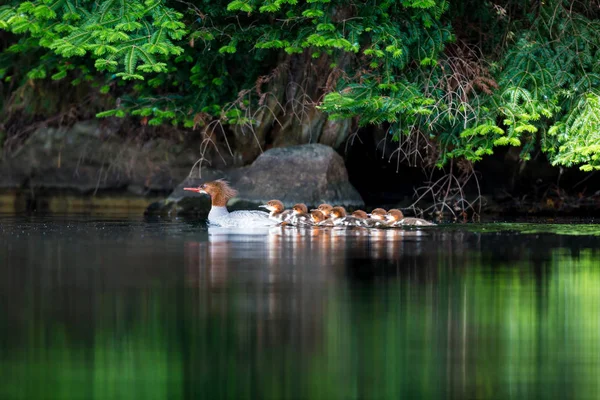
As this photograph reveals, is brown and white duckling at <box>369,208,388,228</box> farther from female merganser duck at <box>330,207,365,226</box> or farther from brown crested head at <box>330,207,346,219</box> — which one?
brown crested head at <box>330,207,346,219</box>

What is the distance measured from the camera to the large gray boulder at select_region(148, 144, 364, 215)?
19.0 metres

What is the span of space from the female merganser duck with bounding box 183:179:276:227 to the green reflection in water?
653 centimetres

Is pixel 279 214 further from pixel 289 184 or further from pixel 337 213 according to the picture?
pixel 289 184

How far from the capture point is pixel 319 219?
15523 millimetres

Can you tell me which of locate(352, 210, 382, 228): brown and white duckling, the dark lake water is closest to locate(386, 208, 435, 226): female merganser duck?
locate(352, 210, 382, 228): brown and white duckling

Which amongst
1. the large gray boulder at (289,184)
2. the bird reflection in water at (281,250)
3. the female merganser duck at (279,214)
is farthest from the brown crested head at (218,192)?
the large gray boulder at (289,184)

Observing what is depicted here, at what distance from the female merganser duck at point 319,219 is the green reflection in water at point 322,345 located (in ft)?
21.0

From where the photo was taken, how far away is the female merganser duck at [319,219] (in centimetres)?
1551

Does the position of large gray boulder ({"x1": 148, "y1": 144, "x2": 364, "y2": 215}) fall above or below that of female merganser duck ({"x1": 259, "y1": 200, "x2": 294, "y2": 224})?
above

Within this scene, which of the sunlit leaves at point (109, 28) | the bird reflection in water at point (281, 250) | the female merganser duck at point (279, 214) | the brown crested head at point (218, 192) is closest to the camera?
the bird reflection in water at point (281, 250)

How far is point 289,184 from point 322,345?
40.9ft

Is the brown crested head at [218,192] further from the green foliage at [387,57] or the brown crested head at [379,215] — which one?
the brown crested head at [379,215]

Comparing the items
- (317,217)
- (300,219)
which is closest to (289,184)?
(300,219)

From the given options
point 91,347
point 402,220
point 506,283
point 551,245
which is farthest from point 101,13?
point 91,347
